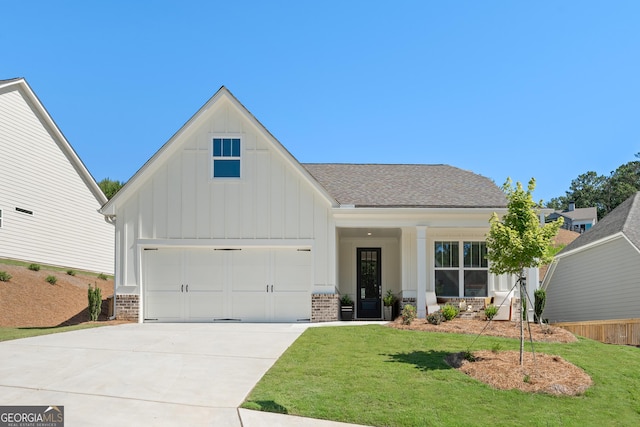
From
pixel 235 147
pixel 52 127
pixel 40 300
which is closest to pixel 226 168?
pixel 235 147

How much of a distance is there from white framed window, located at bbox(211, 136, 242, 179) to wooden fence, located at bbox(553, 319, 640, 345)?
1085cm

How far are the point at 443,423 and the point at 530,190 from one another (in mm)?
5160

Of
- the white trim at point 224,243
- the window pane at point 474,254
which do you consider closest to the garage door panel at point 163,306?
the white trim at point 224,243

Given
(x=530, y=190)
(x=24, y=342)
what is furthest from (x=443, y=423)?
(x=24, y=342)

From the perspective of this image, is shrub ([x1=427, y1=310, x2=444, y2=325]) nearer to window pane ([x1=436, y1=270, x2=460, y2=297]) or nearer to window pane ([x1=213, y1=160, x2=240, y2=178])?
window pane ([x1=436, y1=270, x2=460, y2=297])

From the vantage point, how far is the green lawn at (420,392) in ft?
27.7

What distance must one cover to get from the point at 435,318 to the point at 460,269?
393 cm

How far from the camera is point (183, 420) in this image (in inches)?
312

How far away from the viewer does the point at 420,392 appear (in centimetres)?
930

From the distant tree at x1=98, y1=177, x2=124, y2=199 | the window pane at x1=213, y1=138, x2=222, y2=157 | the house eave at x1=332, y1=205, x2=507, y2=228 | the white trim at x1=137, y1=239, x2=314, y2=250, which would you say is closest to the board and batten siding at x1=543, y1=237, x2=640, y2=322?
the house eave at x1=332, y1=205, x2=507, y2=228

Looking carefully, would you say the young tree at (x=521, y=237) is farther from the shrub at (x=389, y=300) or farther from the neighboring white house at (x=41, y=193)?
the neighboring white house at (x=41, y=193)

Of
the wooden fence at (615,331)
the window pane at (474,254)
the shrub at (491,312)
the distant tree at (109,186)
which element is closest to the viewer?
the wooden fence at (615,331)

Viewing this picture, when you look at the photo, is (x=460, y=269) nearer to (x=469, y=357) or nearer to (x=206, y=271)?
(x=206, y=271)

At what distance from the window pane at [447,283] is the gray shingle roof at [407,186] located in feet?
8.04
